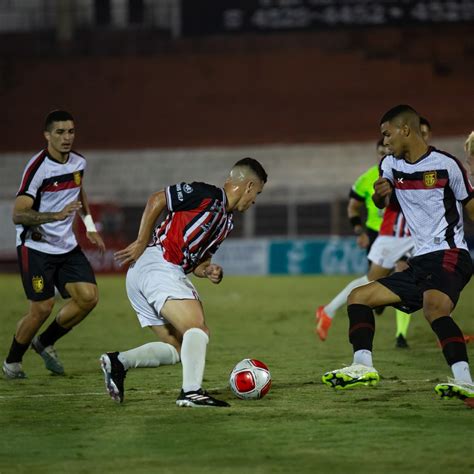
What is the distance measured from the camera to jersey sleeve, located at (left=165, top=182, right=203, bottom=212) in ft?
22.5

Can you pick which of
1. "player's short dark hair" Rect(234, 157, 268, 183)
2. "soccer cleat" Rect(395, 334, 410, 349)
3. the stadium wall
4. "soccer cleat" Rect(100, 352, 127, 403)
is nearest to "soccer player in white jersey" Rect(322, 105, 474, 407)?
"player's short dark hair" Rect(234, 157, 268, 183)

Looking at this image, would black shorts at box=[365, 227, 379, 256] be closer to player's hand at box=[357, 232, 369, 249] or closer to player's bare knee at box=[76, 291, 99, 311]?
player's hand at box=[357, 232, 369, 249]

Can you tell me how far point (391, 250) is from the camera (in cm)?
1073

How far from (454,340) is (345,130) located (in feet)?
81.2

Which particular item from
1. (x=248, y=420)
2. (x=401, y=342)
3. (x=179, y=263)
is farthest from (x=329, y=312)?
(x=248, y=420)

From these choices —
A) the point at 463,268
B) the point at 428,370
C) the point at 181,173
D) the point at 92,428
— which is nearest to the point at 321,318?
the point at 428,370

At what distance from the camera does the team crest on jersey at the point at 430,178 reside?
22.8 feet

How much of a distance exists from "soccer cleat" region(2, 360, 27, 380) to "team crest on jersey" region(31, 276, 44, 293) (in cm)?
63

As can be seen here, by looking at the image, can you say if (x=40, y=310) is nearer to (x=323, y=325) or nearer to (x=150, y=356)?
(x=150, y=356)

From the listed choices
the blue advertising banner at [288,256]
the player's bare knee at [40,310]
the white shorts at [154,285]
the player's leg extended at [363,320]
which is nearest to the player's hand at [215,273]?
the white shorts at [154,285]

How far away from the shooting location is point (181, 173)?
2967 centimetres

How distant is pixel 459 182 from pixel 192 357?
216cm

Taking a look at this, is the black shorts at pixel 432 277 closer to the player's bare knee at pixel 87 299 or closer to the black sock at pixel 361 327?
the black sock at pixel 361 327

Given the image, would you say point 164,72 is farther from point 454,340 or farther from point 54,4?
point 454,340
